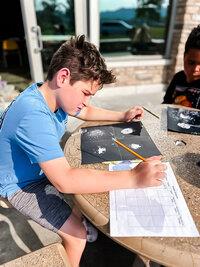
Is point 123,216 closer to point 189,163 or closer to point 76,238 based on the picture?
point 76,238

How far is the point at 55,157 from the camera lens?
3.28 ft

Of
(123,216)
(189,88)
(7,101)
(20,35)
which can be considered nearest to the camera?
(123,216)

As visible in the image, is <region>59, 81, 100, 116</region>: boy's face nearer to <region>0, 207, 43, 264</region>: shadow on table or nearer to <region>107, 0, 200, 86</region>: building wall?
<region>0, 207, 43, 264</region>: shadow on table

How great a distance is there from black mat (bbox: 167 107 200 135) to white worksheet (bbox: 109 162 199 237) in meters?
0.52

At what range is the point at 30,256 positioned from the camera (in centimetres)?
104

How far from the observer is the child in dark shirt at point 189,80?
1.91 m

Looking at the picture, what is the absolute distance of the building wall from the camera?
4.02 m

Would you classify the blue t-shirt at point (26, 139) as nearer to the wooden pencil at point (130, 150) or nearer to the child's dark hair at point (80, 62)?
the child's dark hair at point (80, 62)

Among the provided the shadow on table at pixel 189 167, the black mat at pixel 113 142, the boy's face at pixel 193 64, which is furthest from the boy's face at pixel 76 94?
the boy's face at pixel 193 64

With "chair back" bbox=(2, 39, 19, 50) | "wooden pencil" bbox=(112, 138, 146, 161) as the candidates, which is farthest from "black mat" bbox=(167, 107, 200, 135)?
"chair back" bbox=(2, 39, 19, 50)

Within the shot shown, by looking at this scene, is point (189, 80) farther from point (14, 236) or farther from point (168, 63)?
point (168, 63)

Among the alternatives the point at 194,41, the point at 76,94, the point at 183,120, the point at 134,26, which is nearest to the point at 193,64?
the point at 194,41

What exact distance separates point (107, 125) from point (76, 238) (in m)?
0.70

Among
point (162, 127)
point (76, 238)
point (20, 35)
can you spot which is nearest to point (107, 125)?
point (162, 127)
